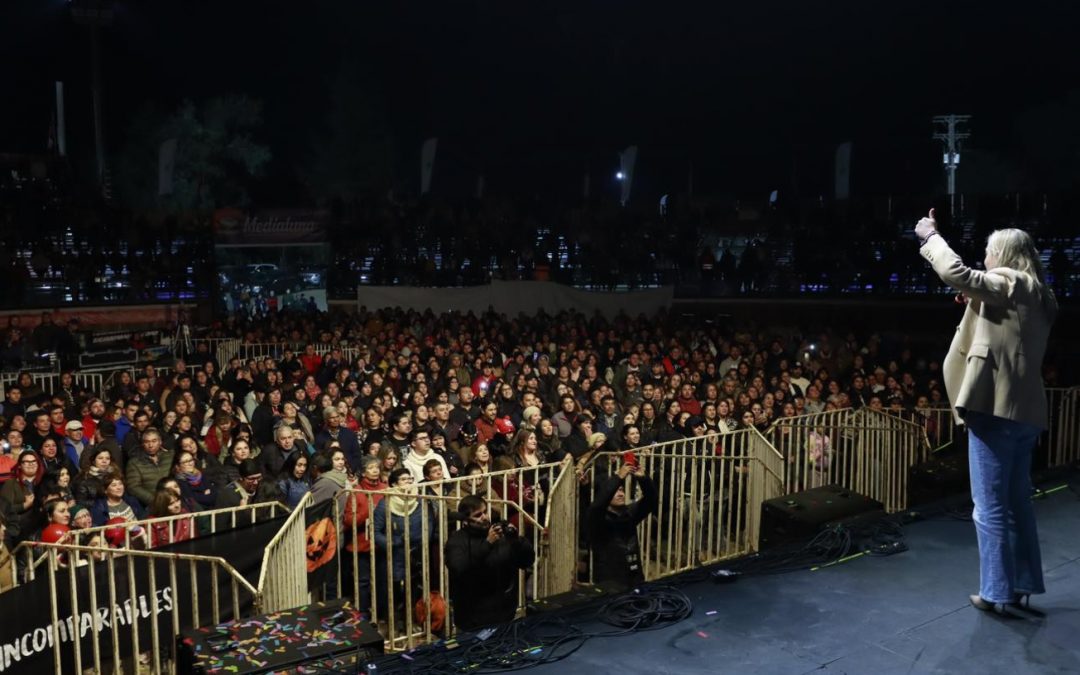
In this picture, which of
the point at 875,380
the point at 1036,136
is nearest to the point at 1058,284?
the point at 875,380

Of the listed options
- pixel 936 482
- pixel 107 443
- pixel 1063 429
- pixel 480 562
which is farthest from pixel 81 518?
pixel 1063 429

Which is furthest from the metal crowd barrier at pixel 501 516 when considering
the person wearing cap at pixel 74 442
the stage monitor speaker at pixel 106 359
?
the stage monitor speaker at pixel 106 359

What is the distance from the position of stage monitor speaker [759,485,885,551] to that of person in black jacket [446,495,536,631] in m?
1.46

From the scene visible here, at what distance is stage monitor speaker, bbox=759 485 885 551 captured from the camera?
17.9 ft

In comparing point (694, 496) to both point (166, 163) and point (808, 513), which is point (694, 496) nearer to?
point (808, 513)

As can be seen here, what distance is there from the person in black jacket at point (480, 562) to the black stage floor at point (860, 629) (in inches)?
65.5

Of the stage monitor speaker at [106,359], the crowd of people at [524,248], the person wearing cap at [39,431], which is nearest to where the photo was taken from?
the person wearing cap at [39,431]

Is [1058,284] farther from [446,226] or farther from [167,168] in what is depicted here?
[167,168]

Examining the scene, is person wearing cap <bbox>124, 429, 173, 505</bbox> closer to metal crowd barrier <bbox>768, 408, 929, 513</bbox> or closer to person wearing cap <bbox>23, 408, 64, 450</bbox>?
person wearing cap <bbox>23, 408, 64, 450</bbox>

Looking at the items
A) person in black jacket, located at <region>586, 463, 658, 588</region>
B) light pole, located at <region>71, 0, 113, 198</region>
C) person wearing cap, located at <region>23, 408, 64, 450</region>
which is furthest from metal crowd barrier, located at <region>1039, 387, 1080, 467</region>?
light pole, located at <region>71, 0, 113, 198</region>

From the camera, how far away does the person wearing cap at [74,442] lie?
8.46 meters

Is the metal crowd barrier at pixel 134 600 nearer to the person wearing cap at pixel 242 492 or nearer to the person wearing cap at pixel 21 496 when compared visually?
the person wearing cap at pixel 242 492

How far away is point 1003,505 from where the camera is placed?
3.51 m

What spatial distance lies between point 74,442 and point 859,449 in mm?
6836
